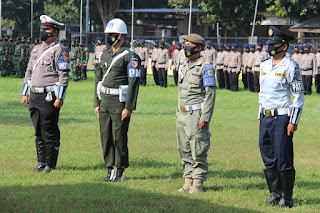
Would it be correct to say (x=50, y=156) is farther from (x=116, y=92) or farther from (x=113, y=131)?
(x=116, y=92)

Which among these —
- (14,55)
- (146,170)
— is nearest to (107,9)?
(14,55)

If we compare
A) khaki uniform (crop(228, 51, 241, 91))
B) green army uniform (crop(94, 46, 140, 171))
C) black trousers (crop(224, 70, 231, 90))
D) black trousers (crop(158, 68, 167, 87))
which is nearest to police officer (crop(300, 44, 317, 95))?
khaki uniform (crop(228, 51, 241, 91))

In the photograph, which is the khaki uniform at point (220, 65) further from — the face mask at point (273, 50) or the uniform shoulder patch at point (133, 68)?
the face mask at point (273, 50)

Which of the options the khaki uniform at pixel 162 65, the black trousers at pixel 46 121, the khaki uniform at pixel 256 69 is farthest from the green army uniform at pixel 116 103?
the khaki uniform at pixel 162 65

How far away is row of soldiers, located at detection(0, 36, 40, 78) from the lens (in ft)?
95.2

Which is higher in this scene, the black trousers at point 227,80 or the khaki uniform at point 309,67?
the khaki uniform at point 309,67

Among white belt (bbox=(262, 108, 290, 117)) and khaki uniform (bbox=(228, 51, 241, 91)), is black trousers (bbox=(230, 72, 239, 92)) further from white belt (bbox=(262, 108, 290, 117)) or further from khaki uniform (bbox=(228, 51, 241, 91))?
white belt (bbox=(262, 108, 290, 117))

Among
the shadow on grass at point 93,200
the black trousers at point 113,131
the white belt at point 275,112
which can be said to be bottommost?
the shadow on grass at point 93,200

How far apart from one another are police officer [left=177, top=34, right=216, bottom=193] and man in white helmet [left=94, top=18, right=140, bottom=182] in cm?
67

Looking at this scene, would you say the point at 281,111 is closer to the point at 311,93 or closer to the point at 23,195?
the point at 23,195

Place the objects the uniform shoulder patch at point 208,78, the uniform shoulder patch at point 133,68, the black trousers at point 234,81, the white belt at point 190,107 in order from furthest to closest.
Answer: the black trousers at point 234,81 < the uniform shoulder patch at point 133,68 < the white belt at point 190,107 < the uniform shoulder patch at point 208,78

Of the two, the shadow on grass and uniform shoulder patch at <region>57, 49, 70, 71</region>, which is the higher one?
uniform shoulder patch at <region>57, 49, 70, 71</region>

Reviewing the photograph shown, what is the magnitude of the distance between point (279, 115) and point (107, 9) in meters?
45.4

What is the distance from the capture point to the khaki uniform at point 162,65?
26.2 meters
